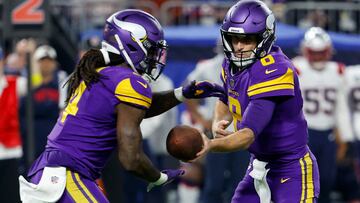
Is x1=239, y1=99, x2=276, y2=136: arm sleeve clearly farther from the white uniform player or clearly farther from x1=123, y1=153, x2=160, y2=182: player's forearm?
the white uniform player

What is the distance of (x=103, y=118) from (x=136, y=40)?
1.49ft

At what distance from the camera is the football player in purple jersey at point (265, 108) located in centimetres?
546

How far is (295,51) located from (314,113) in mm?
1307

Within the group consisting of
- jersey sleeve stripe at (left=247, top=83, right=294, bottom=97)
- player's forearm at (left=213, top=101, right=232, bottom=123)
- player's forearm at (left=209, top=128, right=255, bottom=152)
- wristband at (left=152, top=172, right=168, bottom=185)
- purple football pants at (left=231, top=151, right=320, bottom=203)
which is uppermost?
jersey sleeve stripe at (left=247, top=83, right=294, bottom=97)

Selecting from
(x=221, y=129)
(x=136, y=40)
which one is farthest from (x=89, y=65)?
(x=221, y=129)

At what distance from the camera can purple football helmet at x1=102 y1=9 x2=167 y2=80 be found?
554 centimetres

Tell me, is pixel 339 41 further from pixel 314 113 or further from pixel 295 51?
pixel 314 113

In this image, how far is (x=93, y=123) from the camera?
17.6 ft

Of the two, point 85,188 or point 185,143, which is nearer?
point 185,143

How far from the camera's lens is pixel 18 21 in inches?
366

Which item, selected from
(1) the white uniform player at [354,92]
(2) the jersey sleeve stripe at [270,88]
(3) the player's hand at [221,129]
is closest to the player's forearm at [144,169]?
(3) the player's hand at [221,129]

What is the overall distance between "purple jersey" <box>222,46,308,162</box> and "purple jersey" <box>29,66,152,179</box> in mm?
543

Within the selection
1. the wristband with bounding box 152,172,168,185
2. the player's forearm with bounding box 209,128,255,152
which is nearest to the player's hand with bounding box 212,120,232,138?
the player's forearm with bounding box 209,128,255,152

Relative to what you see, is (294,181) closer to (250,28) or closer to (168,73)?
(250,28)
